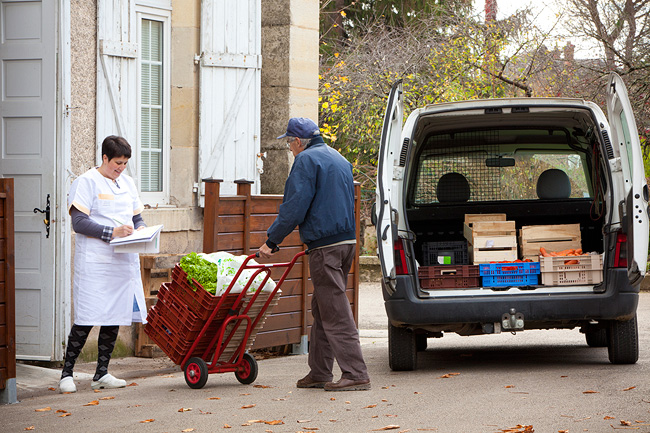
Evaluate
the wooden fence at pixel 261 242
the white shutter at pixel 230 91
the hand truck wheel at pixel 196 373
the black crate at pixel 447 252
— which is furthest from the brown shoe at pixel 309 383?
the white shutter at pixel 230 91

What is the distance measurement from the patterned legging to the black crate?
2505 mm

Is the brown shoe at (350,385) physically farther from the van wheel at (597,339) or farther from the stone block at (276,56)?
the stone block at (276,56)

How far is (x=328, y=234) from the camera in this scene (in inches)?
287

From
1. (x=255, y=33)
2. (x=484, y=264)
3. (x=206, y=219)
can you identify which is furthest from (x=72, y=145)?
(x=484, y=264)

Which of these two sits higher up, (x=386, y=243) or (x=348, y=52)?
(x=348, y=52)

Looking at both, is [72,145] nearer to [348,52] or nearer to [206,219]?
[206,219]

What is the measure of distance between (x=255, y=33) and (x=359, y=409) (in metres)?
5.32

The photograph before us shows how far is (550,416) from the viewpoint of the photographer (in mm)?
6105

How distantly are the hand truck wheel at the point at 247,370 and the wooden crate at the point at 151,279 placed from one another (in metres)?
1.84

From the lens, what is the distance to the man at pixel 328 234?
23.8ft

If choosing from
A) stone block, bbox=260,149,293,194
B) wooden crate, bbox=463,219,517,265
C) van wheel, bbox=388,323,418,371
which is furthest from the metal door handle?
stone block, bbox=260,149,293,194

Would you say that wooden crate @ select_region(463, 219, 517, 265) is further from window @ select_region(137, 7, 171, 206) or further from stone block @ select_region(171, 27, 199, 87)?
stone block @ select_region(171, 27, 199, 87)

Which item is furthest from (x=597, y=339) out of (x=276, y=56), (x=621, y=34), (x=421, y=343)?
(x=621, y=34)

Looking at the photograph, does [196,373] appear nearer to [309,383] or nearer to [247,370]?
[247,370]
